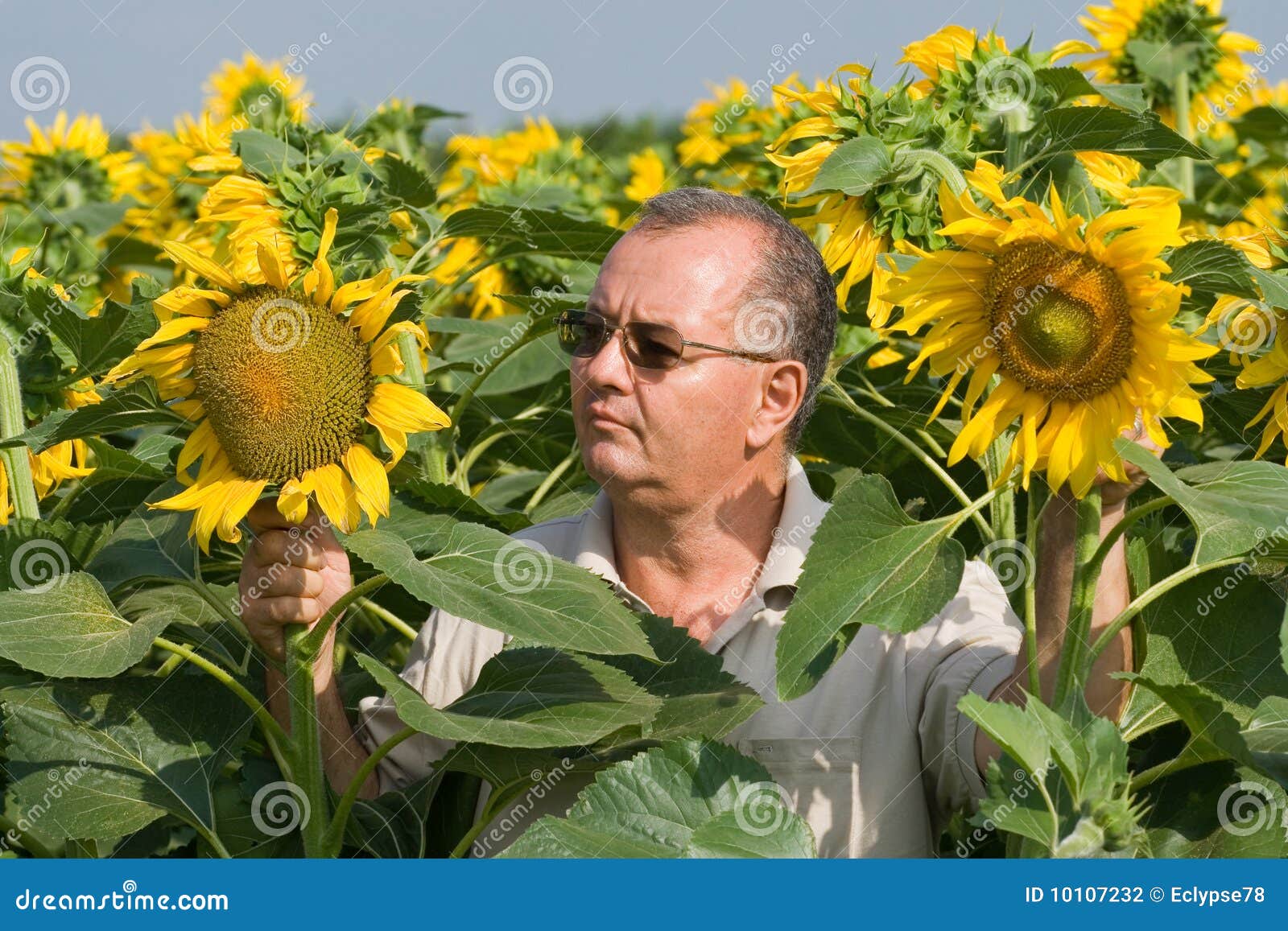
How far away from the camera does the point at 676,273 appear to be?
90.7 inches

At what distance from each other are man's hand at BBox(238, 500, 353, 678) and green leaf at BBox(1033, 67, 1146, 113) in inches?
42.5

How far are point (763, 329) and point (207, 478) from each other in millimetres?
893

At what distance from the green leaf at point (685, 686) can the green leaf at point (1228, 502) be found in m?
0.53

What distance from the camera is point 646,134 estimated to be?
1555cm

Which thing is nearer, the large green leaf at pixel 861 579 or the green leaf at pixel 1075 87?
the large green leaf at pixel 861 579

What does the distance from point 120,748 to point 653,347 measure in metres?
0.88

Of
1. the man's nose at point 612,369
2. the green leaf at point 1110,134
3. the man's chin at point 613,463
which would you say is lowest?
the man's chin at point 613,463

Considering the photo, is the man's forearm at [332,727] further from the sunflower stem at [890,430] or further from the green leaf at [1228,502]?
the green leaf at [1228,502]

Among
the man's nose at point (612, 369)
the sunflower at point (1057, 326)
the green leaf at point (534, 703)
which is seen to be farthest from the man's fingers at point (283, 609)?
the sunflower at point (1057, 326)

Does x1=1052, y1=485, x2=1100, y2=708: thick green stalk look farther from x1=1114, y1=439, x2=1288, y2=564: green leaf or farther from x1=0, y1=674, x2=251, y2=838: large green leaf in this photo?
x1=0, y1=674, x2=251, y2=838: large green leaf

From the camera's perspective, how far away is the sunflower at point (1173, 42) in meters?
3.39

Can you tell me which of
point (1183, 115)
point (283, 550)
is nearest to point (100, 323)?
point (283, 550)

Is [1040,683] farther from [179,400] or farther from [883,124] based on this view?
[179,400]

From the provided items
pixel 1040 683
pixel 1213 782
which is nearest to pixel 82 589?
pixel 1040 683
